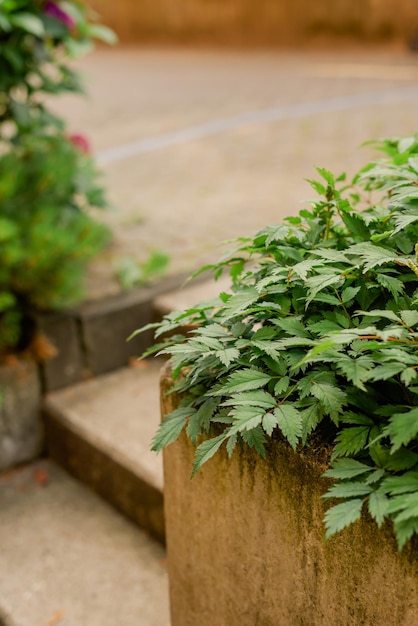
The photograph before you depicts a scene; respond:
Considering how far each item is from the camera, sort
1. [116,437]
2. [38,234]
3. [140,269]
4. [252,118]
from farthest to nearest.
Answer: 1. [252,118]
2. [140,269]
3. [38,234]
4. [116,437]

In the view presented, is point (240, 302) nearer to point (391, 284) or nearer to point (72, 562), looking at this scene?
point (391, 284)

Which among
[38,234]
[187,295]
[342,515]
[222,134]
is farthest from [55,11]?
[222,134]

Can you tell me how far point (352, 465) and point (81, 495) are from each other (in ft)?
5.44

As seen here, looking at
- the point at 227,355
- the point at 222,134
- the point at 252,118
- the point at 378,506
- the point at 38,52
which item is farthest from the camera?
the point at 252,118

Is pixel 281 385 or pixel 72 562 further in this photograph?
pixel 72 562

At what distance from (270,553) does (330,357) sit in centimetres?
42

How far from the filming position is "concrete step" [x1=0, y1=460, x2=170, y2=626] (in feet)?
6.91

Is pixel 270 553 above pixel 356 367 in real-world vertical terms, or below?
below

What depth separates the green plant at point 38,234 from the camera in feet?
8.55

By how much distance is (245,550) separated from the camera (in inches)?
56.6

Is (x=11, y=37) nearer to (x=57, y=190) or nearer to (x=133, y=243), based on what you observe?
(x=57, y=190)

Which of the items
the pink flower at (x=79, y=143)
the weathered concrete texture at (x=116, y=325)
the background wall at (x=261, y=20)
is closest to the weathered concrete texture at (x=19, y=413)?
the weathered concrete texture at (x=116, y=325)

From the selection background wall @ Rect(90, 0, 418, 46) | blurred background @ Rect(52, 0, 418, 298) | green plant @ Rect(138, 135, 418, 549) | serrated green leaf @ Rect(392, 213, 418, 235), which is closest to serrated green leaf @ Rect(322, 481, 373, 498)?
green plant @ Rect(138, 135, 418, 549)

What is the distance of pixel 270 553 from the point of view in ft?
4.52
